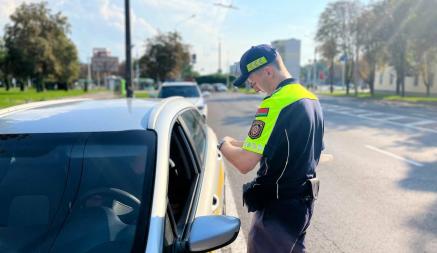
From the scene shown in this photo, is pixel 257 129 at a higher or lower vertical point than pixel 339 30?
lower

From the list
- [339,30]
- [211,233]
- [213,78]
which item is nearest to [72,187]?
[211,233]

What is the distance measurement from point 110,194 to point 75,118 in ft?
2.20

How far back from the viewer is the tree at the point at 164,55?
146ft

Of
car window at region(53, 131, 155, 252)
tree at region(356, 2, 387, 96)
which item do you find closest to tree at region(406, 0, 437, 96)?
tree at region(356, 2, 387, 96)

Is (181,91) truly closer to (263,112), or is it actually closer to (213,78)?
(263,112)

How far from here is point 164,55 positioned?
145 ft

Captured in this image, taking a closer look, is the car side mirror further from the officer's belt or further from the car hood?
the car hood

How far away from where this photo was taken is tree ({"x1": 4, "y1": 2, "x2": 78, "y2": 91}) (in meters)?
40.8

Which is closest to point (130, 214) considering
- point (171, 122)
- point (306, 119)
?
point (171, 122)

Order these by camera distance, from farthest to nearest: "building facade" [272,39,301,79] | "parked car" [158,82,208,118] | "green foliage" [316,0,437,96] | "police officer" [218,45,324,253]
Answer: "building facade" [272,39,301,79]
"green foliage" [316,0,437,96]
"parked car" [158,82,208,118]
"police officer" [218,45,324,253]

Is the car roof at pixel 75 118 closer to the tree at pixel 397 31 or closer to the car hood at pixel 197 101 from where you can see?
the car hood at pixel 197 101

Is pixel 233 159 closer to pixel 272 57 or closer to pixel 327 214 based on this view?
pixel 272 57

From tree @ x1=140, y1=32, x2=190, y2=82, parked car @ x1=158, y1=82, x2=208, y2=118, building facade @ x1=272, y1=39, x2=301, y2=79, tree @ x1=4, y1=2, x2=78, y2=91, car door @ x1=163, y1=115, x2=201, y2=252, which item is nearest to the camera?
car door @ x1=163, y1=115, x2=201, y2=252

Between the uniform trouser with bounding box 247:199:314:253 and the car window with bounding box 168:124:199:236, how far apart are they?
536 millimetres
